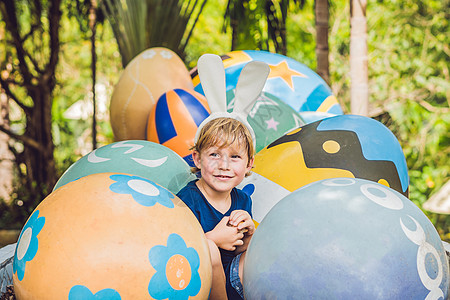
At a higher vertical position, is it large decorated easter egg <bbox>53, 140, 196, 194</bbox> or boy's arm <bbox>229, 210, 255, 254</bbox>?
large decorated easter egg <bbox>53, 140, 196, 194</bbox>

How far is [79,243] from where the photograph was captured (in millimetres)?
1377

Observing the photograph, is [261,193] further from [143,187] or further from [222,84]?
[143,187]

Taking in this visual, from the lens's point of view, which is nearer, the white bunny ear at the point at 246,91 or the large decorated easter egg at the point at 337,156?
the large decorated easter egg at the point at 337,156

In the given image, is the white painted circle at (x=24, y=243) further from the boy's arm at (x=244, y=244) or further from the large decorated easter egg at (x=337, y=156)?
the large decorated easter egg at (x=337, y=156)

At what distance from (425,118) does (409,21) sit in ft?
6.50

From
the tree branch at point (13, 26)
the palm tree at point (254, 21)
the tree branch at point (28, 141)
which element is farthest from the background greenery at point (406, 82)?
the palm tree at point (254, 21)

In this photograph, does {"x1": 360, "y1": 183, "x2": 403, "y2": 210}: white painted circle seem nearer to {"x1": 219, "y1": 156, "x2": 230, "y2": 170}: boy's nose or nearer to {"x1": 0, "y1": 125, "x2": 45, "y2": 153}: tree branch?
{"x1": 219, "y1": 156, "x2": 230, "y2": 170}: boy's nose

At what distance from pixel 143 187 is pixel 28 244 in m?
0.37

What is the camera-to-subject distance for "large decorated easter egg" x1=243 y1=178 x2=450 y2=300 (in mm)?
1332

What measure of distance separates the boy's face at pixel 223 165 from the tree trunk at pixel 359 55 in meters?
2.08

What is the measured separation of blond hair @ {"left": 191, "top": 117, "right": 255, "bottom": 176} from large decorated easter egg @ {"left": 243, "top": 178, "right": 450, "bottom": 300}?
19.3 inches

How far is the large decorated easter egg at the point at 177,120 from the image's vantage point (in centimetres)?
264

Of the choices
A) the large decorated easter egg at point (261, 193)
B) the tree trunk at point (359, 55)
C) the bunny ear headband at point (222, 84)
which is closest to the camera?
the large decorated easter egg at point (261, 193)

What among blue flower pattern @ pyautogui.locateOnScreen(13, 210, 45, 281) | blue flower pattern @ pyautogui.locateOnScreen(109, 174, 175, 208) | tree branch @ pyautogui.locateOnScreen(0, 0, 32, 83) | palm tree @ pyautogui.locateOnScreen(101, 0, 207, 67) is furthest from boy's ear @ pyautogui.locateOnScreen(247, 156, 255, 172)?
tree branch @ pyautogui.locateOnScreen(0, 0, 32, 83)
